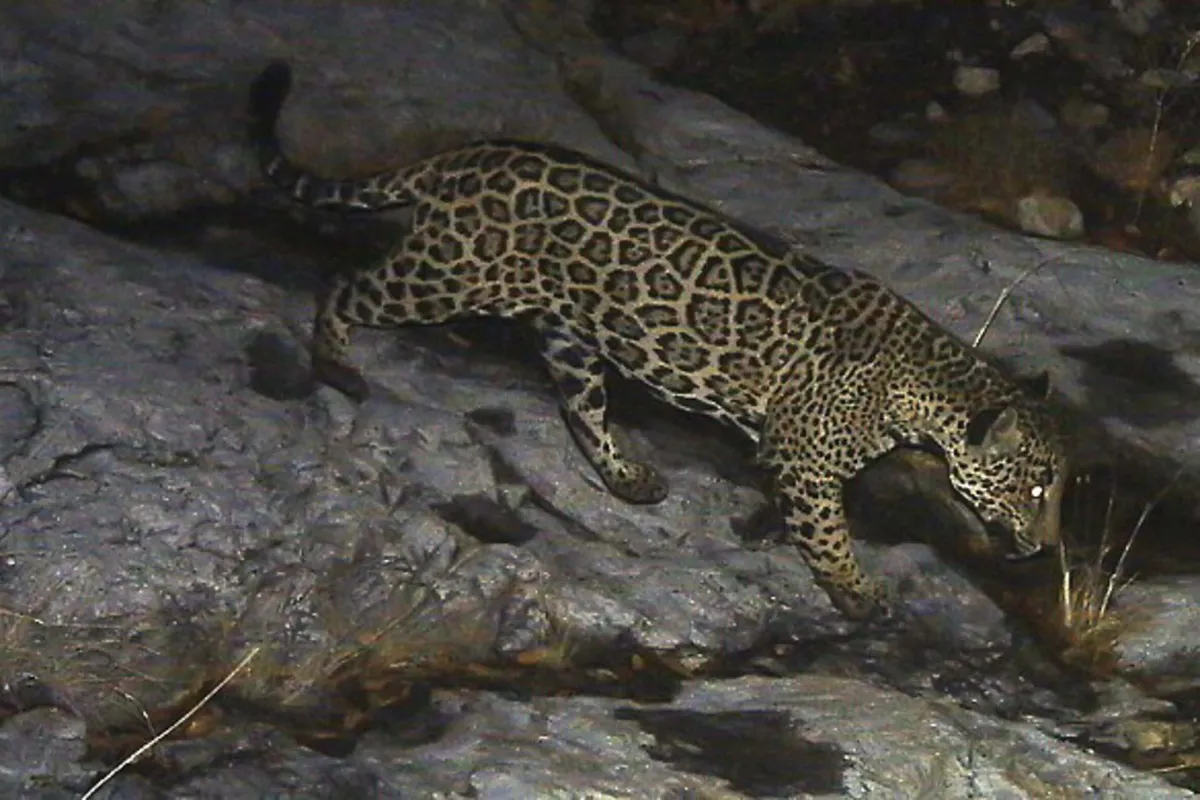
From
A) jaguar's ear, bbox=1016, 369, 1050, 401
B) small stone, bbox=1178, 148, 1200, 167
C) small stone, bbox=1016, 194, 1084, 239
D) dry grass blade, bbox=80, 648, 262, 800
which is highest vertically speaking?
small stone, bbox=1178, 148, 1200, 167

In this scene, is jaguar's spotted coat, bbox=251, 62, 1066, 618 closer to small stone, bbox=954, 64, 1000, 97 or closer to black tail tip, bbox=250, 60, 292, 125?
black tail tip, bbox=250, 60, 292, 125

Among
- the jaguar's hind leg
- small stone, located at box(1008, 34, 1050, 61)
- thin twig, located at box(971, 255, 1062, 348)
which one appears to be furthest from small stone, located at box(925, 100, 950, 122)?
the jaguar's hind leg

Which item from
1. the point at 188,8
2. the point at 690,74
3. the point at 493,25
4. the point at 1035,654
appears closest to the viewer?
the point at 1035,654

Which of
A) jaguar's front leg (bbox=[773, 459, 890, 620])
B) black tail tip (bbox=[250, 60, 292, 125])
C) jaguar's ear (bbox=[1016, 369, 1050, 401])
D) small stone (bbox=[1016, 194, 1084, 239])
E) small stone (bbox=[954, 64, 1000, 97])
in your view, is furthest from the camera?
small stone (bbox=[954, 64, 1000, 97])

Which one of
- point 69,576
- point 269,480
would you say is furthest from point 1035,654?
point 69,576

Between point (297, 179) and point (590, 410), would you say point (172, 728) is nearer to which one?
point (590, 410)

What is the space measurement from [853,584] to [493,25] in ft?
12.5

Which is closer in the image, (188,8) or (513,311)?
(513,311)

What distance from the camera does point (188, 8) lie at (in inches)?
347

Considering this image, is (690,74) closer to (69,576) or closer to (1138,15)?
(1138,15)

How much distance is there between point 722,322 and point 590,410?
0.58 metres

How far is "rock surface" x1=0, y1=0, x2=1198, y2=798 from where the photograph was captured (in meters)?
5.73

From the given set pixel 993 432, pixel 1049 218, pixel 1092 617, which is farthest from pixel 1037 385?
pixel 1049 218

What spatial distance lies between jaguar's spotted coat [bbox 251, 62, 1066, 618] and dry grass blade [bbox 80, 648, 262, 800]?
4.56 feet
